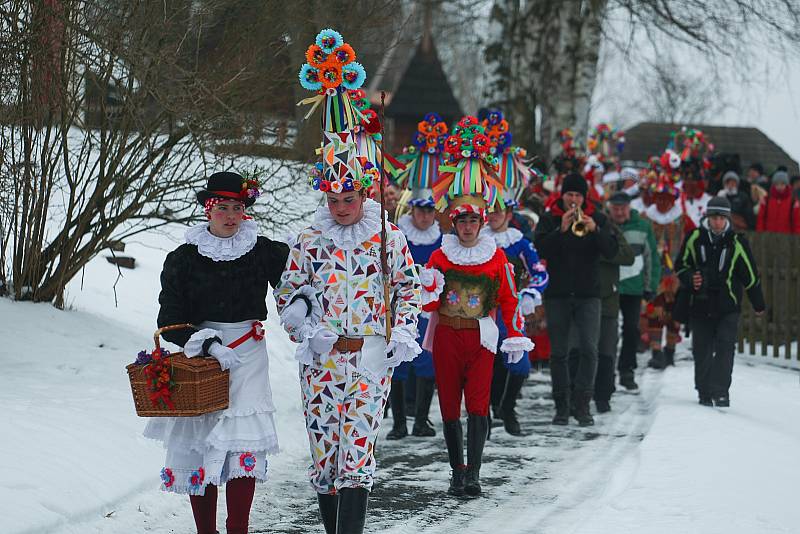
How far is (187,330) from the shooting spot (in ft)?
18.7

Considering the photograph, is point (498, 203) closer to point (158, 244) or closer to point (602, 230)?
point (602, 230)

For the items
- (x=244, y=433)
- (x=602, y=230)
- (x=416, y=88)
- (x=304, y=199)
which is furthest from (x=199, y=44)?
(x=416, y=88)

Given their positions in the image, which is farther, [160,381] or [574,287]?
[574,287]

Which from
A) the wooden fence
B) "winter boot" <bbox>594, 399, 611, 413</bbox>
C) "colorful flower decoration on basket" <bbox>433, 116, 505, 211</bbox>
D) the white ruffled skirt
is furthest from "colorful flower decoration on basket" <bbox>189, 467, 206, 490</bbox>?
the wooden fence

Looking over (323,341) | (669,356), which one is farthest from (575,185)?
(323,341)

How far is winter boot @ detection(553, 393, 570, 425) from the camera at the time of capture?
1035 cm

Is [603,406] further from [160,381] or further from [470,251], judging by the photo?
[160,381]

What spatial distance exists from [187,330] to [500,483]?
309 cm

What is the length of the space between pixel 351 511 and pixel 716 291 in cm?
588

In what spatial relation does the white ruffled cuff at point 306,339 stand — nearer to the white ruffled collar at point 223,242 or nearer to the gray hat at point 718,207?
the white ruffled collar at point 223,242

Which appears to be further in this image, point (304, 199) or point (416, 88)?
point (416, 88)

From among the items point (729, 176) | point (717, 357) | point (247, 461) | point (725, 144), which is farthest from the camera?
point (725, 144)

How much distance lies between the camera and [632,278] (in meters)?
12.5

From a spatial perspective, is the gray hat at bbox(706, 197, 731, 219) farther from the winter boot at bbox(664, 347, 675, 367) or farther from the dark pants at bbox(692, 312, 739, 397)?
the winter boot at bbox(664, 347, 675, 367)
